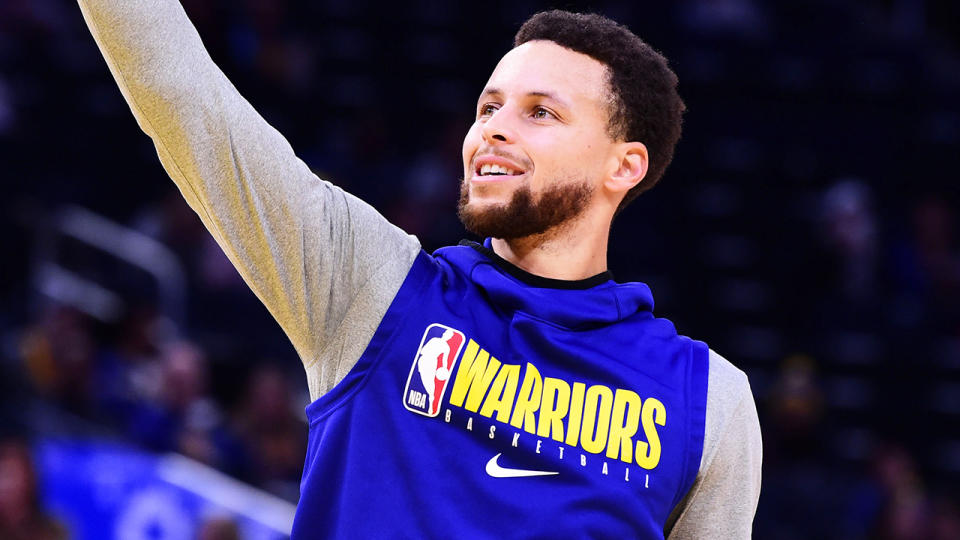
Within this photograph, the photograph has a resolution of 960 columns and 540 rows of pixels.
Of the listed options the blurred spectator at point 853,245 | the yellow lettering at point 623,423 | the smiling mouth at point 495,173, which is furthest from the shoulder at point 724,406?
the blurred spectator at point 853,245

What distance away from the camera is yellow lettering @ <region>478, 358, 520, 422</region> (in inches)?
79.7

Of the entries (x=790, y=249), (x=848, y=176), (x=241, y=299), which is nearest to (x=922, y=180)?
(x=848, y=176)

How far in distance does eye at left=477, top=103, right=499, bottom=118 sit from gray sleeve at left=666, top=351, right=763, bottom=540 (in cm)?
57

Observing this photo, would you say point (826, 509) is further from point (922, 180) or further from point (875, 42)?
point (875, 42)

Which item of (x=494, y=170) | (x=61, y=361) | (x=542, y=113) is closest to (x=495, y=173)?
(x=494, y=170)

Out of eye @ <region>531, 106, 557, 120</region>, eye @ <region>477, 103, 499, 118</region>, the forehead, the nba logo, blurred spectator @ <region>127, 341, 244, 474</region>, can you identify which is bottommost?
the nba logo

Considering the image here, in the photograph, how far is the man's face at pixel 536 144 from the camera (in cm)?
216

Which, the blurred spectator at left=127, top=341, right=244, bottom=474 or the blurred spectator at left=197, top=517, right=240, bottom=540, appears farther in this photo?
the blurred spectator at left=127, top=341, right=244, bottom=474

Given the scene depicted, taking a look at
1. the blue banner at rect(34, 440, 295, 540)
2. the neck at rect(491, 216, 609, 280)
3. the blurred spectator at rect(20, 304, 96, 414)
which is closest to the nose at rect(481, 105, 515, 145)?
the neck at rect(491, 216, 609, 280)

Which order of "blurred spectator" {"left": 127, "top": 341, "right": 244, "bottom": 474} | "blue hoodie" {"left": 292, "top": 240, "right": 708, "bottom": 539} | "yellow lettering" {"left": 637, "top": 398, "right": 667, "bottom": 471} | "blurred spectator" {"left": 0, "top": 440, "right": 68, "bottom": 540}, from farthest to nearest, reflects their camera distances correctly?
"blurred spectator" {"left": 127, "top": 341, "right": 244, "bottom": 474}
"blurred spectator" {"left": 0, "top": 440, "right": 68, "bottom": 540}
"yellow lettering" {"left": 637, "top": 398, "right": 667, "bottom": 471}
"blue hoodie" {"left": 292, "top": 240, "right": 708, "bottom": 539}

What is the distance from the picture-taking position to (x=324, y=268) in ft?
6.53

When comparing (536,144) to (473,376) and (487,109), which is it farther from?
(473,376)

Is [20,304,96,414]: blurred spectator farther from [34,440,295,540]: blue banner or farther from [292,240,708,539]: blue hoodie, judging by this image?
[292,240,708,539]: blue hoodie

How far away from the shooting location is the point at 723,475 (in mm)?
2162
